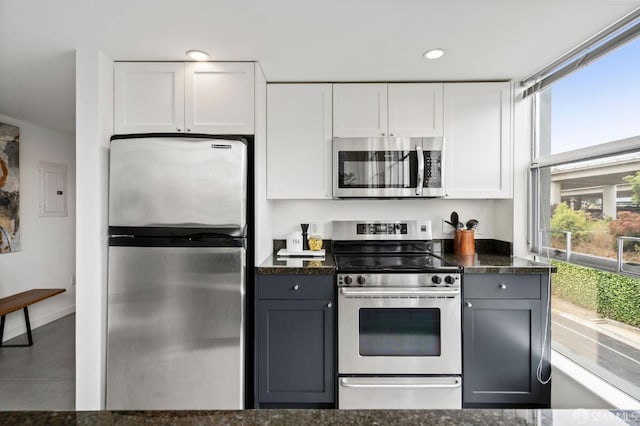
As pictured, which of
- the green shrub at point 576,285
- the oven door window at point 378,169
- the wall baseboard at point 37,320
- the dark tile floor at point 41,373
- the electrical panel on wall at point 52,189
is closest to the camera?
the green shrub at point 576,285

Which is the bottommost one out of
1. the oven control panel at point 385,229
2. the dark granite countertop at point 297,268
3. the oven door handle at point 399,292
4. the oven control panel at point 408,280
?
the oven door handle at point 399,292

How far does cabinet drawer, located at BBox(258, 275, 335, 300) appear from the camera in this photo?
2057mm

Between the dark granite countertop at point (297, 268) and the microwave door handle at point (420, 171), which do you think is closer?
the dark granite countertop at point (297, 268)

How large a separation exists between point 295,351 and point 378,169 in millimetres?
1400

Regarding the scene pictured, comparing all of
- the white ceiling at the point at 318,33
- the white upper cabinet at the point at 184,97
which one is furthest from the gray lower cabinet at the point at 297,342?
the white ceiling at the point at 318,33

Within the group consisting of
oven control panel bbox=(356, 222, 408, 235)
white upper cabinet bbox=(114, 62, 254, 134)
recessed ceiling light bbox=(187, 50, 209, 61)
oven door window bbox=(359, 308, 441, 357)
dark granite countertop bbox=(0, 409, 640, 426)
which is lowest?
oven door window bbox=(359, 308, 441, 357)

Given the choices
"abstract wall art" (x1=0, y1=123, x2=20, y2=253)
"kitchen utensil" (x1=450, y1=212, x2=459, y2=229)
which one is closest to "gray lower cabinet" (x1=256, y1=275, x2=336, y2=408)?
"kitchen utensil" (x1=450, y1=212, x2=459, y2=229)

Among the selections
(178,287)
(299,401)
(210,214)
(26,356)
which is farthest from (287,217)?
(26,356)

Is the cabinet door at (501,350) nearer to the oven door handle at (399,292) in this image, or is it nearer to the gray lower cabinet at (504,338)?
the gray lower cabinet at (504,338)

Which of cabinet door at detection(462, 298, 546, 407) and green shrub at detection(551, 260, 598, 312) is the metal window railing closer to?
green shrub at detection(551, 260, 598, 312)

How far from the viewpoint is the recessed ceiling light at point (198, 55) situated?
6.66 ft

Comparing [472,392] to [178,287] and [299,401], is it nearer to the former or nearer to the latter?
[299,401]

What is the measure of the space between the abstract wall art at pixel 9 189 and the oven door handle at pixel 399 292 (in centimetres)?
352

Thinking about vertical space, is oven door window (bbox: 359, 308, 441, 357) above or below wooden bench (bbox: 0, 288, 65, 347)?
above
